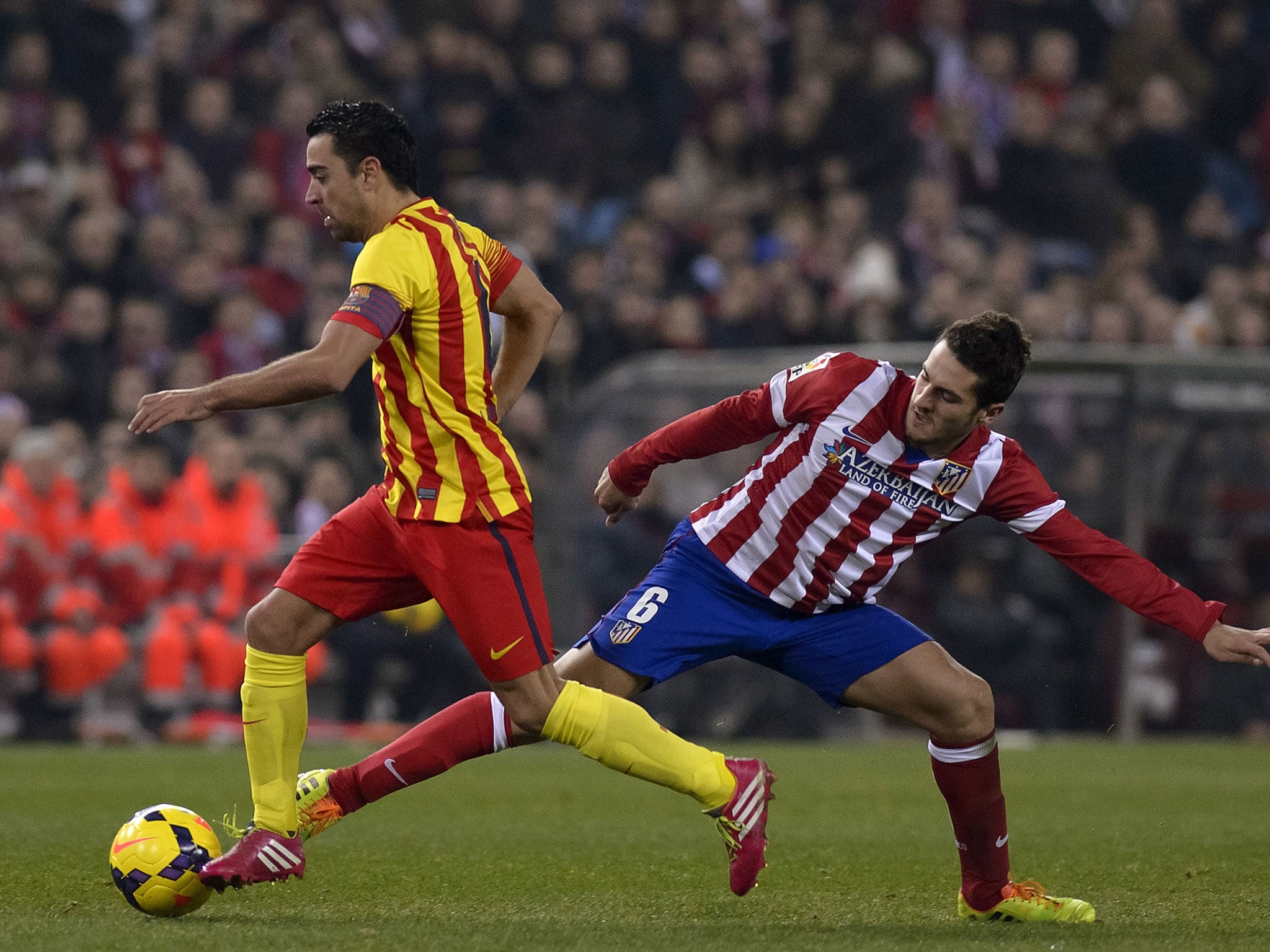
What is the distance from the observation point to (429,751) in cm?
508

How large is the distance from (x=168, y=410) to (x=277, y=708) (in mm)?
1022

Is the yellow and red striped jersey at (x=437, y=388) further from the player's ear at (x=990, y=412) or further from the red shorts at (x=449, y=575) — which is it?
the player's ear at (x=990, y=412)

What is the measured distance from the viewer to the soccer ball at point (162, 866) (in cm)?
473

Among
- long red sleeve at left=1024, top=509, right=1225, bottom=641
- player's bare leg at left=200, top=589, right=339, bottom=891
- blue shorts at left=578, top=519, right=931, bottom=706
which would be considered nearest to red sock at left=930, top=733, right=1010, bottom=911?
blue shorts at left=578, top=519, right=931, bottom=706

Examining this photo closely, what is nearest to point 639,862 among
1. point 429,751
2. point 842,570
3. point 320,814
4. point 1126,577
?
point 429,751

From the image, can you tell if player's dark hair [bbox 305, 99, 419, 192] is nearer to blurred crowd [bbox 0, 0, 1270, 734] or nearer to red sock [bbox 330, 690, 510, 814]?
Result: red sock [bbox 330, 690, 510, 814]

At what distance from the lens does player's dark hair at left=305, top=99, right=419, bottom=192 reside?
15.5 feet

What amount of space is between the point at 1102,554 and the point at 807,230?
947 cm

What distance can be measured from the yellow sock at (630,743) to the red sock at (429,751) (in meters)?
0.32

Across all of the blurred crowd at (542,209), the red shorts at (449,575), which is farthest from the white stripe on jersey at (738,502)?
the blurred crowd at (542,209)

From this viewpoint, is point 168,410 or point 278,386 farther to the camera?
point 278,386

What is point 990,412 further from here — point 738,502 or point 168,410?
point 168,410

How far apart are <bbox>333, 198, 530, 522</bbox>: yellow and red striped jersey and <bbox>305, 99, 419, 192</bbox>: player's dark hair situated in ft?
0.41

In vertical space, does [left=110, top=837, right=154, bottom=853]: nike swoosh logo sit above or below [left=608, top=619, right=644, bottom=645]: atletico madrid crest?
below
